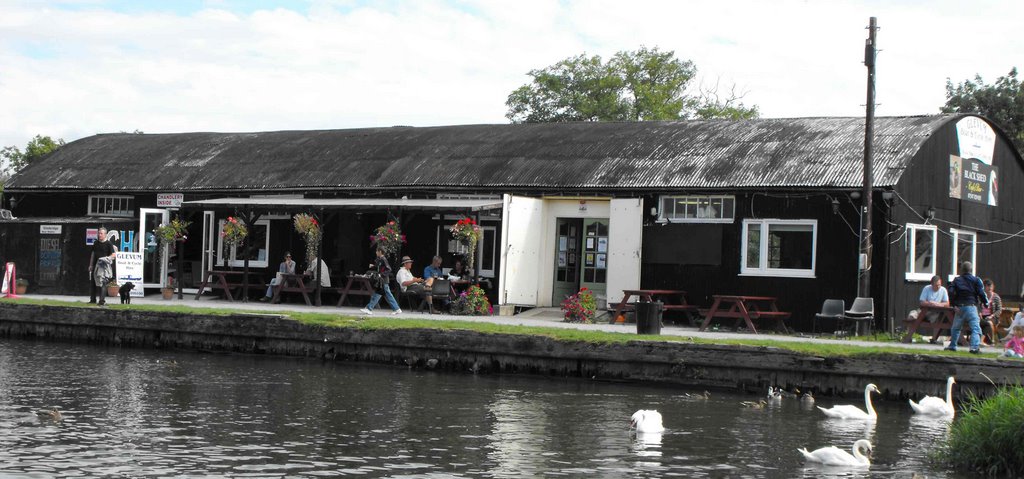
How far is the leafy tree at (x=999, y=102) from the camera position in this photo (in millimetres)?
48781

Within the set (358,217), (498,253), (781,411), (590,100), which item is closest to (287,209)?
(358,217)

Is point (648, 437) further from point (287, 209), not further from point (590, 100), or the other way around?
point (590, 100)

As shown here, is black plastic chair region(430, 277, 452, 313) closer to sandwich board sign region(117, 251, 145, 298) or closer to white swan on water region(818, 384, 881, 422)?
sandwich board sign region(117, 251, 145, 298)

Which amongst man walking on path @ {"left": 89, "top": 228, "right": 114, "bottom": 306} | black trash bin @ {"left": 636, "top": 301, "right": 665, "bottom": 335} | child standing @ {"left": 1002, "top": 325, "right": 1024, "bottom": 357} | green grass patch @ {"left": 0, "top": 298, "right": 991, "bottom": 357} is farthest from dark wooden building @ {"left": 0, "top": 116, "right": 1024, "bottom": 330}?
child standing @ {"left": 1002, "top": 325, "right": 1024, "bottom": 357}

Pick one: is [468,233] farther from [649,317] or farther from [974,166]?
[974,166]

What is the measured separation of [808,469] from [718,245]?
1336 cm

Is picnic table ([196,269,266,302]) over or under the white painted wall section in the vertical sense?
under

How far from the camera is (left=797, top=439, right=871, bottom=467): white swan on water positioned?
12.7 metres

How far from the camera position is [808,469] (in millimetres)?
12500

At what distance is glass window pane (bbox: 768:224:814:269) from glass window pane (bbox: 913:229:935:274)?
7.12 feet

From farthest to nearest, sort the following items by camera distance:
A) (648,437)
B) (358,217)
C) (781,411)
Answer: (358,217) → (781,411) → (648,437)

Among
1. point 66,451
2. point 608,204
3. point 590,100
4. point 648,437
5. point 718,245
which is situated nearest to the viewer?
point 66,451

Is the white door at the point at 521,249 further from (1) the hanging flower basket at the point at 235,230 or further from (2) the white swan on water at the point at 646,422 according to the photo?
(2) the white swan on water at the point at 646,422

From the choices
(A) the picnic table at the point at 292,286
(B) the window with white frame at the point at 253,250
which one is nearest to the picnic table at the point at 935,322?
(A) the picnic table at the point at 292,286
